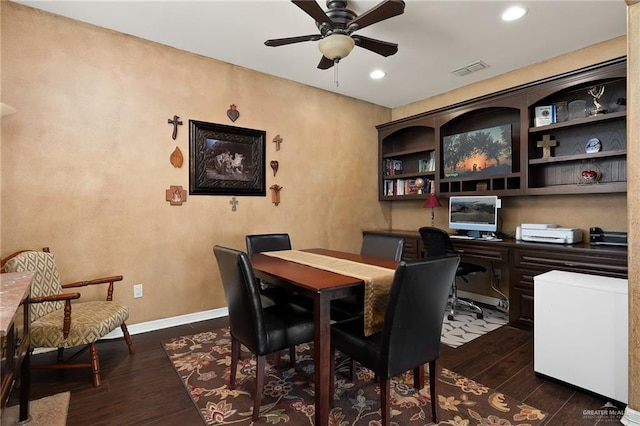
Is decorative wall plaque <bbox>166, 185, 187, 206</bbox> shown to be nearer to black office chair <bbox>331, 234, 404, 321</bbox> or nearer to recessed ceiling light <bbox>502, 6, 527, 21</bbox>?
black office chair <bbox>331, 234, 404, 321</bbox>

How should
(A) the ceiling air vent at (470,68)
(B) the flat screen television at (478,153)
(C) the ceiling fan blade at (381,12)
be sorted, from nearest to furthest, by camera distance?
(C) the ceiling fan blade at (381,12)
(A) the ceiling air vent at (470,68)
(B) the flat screen television at (478,153)

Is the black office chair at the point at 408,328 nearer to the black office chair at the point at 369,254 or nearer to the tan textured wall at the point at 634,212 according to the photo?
the black office chair at the point at 369,254

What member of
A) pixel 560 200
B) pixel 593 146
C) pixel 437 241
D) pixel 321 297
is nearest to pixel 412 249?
pixel 437 241

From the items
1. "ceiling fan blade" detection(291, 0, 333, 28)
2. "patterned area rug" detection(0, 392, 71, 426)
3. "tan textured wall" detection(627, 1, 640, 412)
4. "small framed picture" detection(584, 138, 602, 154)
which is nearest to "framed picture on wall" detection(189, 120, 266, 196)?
"ceiling fan blade" detection(291, 0, 333, 28)

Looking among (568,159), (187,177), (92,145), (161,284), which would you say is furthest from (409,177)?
(92,145)

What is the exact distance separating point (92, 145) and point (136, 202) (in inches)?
23.2

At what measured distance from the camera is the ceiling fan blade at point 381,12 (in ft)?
6.59

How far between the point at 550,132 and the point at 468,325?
2.22 meters

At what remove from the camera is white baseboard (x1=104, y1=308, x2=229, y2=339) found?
295 cm

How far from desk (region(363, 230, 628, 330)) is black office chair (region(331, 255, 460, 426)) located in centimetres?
181

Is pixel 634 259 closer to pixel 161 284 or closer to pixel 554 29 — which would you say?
pixel 554 29

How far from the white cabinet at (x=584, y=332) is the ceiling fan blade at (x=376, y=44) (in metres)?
2.02

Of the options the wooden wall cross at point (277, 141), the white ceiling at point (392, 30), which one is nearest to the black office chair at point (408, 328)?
the white ceiling at point (392, 30)

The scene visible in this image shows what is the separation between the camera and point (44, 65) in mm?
2578
